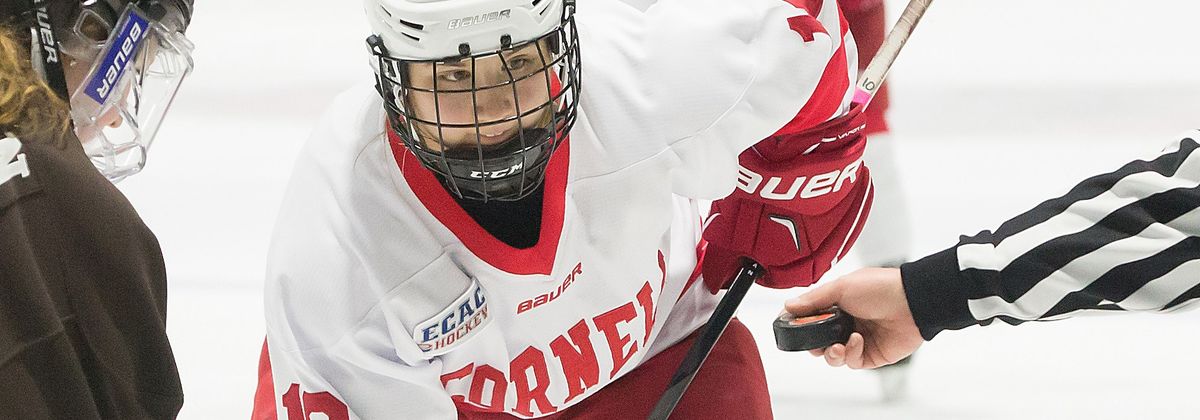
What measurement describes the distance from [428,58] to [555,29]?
5.4 inches

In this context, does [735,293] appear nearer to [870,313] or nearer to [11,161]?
[870,313]

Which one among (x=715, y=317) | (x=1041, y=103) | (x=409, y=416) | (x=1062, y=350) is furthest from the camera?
(x=1041, y=103)

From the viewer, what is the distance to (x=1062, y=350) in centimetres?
249

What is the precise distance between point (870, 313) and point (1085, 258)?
39cm

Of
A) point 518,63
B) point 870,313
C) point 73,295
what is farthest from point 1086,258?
point 73,295

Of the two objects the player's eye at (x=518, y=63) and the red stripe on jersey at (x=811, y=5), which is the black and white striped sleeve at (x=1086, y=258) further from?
the player's eye at (x=518, y=63)

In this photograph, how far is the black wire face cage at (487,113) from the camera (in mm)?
1304

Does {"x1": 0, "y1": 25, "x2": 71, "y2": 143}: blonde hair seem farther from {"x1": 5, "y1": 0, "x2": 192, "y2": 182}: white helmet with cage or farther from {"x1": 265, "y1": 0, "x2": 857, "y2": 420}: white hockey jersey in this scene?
{"x1": 265, "y1": 0, "x2": 857, "y2": 420}: white hockey jersey

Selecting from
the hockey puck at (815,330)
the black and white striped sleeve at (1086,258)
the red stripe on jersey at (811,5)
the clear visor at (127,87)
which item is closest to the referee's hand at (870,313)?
the hockey puck at (815,330)

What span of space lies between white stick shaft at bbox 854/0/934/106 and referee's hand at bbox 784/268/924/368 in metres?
0.27

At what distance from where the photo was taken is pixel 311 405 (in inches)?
55.8

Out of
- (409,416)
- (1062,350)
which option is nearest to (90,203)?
(409,416)

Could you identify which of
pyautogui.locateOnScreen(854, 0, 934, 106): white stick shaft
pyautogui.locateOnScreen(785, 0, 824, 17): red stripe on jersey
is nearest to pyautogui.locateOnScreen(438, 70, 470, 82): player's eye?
pyautogui.locateOnScreen(785, 0, 824, 17): red stripe on jersey

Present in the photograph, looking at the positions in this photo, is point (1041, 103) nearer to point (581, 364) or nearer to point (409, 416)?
point (581, 364)
